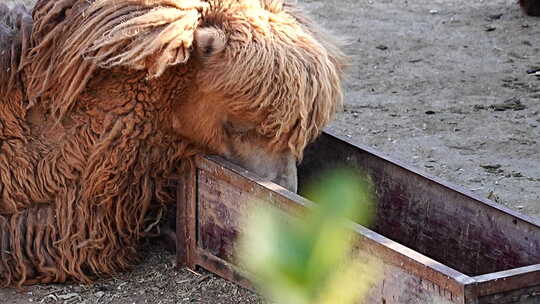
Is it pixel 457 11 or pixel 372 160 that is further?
pixel 457 11

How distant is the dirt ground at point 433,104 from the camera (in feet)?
12.8

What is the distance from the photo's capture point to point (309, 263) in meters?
1.80

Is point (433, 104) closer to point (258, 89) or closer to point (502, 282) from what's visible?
point (258, 89)

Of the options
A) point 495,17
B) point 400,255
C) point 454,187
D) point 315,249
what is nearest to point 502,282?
point 400,255

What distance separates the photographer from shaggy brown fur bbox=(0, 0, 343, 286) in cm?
366

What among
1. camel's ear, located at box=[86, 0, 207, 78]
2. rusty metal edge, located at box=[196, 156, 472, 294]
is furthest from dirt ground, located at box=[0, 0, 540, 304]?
camel's ear, located at box=[86, 0, 207, 78]

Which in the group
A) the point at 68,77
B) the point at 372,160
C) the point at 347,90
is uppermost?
the point at 68,77

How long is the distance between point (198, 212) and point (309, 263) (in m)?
2.12

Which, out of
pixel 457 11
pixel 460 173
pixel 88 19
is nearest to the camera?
pixel 88 19

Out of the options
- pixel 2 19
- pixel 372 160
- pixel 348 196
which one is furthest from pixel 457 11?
pixel 348 196

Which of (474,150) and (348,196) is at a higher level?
(348,196)

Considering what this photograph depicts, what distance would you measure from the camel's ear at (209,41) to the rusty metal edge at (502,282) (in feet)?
4.00

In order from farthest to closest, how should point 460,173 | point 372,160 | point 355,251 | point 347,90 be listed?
point 347,90
point 460,173
point 372,160
point 355,251

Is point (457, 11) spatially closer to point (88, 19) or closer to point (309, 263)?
point (88, 19)
